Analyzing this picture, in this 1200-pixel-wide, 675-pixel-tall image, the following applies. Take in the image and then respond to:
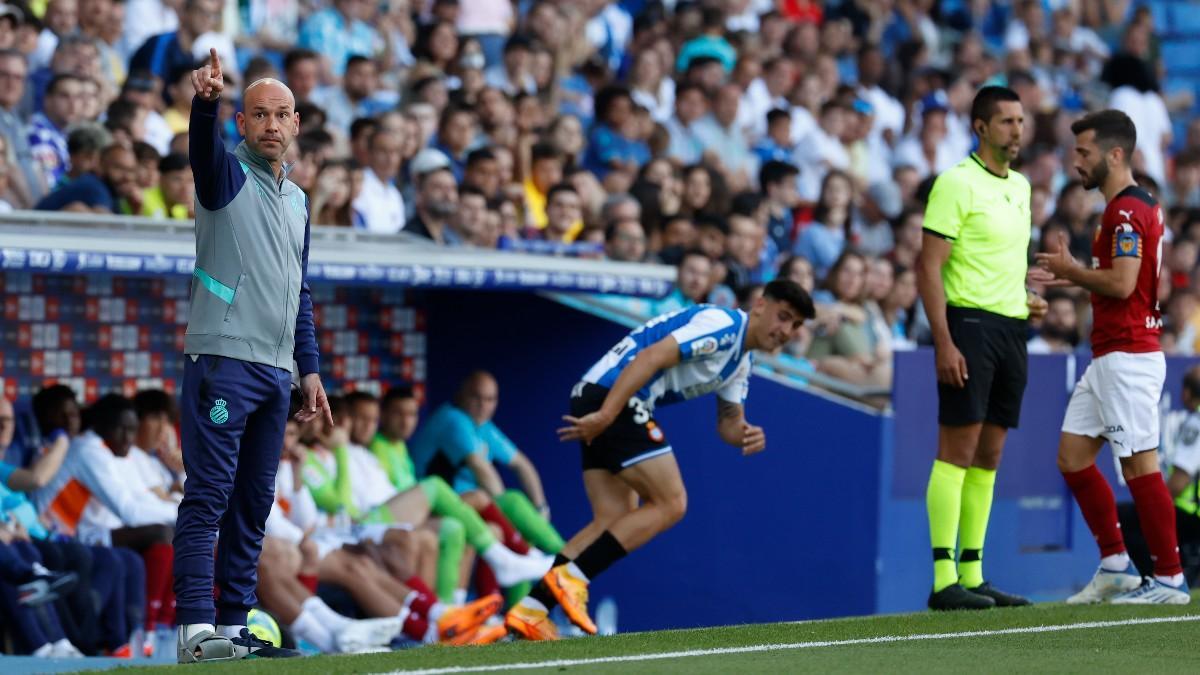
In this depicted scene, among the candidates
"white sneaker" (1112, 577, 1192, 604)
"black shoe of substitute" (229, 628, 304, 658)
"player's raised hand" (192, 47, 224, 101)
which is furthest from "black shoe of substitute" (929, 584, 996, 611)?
"player's raised hand" (192, 47, 224, 101)

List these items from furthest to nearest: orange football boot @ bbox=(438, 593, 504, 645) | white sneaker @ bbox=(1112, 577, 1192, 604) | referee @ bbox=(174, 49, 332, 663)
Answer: orange football boot @ bbox=(438, 593, 504, 645) < white sneaker @ bbox=(1112, 577, 1192, 604) < referee @ bbox=(174, 49, 332, 663)

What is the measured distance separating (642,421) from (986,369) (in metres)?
1.53

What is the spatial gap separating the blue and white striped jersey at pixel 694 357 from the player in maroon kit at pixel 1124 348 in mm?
1407

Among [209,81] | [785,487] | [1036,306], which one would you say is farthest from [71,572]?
[1036,306]

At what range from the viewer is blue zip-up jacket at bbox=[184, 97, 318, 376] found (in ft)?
21.4

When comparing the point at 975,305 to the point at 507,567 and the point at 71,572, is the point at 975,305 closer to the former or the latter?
the point at 507,567

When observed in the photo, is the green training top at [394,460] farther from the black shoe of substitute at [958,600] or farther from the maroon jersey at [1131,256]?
the maroon jersey at [1131,256]

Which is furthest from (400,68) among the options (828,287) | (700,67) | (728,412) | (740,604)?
(728,412)

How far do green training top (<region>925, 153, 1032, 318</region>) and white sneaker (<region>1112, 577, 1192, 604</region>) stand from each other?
53.4 inches

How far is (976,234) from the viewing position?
8.73 metres

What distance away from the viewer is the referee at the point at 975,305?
8.67 metres

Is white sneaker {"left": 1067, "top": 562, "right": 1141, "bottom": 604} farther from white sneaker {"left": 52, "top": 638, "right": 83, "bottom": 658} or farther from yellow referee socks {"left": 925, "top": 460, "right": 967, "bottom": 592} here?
white sneaker {"left": 52, "top": 638, "right": 83, "bottom": 658}

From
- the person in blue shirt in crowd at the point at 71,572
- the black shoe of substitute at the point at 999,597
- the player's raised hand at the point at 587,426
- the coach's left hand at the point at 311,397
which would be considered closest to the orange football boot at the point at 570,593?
the player's raised hand at the point at 587,426

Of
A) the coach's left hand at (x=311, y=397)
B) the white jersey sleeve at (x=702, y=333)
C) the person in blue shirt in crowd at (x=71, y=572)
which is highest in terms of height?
the white jersey sleeve at (x=702, y=333)
